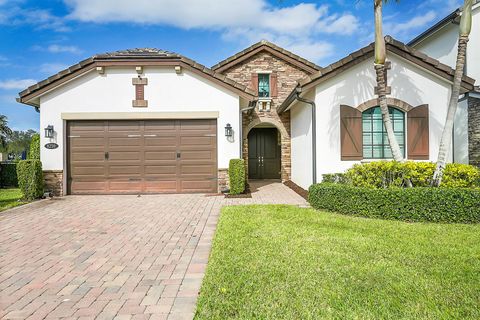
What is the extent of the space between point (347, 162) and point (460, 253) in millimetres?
4960

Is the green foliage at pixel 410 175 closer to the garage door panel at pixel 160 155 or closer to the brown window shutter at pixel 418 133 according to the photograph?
the brown window shutter at pixel 418 133

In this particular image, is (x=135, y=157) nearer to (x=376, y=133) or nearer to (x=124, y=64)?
(x=124, y=64)

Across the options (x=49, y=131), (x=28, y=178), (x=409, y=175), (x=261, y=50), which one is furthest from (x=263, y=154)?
(x=28, y=178)

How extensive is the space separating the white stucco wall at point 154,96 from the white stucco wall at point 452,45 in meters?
10.4

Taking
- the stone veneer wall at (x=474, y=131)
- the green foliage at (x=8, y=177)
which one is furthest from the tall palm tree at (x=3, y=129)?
the stone veneer wall at (x=474, y=131)

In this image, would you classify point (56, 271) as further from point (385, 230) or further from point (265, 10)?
point (265, 10)

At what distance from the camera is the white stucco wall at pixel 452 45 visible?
12438mm

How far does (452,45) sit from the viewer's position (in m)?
13.7

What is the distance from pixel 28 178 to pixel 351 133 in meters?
10.8

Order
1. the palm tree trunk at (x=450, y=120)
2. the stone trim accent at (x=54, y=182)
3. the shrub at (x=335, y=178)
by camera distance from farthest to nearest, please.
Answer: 1. the stone trim accent at (x=54, y=182)
2. the shrub at (x=335, y=178)
3. the palm tree trunk at (x=450, y=120)

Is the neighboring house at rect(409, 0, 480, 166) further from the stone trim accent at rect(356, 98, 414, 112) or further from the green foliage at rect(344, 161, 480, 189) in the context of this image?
the green foliage at rect(344, 161, 480, 189)

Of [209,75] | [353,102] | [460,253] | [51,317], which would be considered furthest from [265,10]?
[51,317]

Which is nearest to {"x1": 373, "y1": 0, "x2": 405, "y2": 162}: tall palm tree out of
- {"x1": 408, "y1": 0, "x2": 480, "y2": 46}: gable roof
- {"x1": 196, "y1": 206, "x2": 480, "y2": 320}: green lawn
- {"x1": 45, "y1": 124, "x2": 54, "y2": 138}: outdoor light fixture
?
{"x1": 196, "y1": 206, "x2": 480, "y2": 320}: green lawn

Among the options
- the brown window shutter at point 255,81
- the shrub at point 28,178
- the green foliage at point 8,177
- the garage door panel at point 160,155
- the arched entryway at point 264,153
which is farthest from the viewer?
the arched entryway at point 264,153
